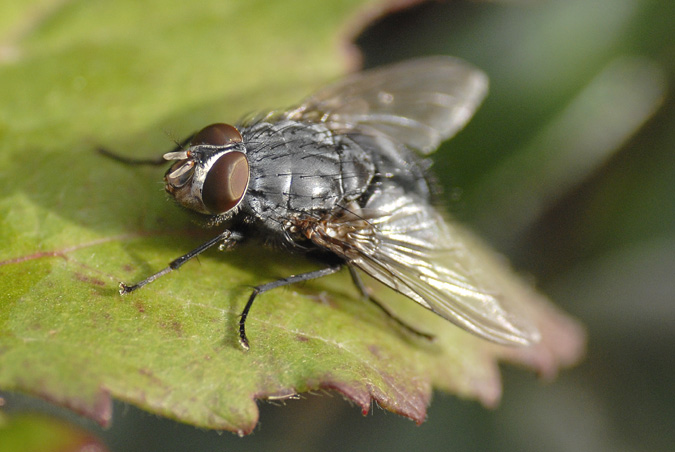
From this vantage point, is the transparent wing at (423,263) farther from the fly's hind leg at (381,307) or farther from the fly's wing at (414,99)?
the fly's wing at (414,99)

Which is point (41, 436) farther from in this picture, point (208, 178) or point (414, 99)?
point (414, 99)

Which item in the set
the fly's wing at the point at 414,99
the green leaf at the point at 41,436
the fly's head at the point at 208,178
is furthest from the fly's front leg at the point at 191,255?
the fly's wing at the point at 414,99

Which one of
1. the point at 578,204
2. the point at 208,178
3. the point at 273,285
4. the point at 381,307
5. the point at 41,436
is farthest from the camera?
the point at 578,204

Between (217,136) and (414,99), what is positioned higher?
(217,136)

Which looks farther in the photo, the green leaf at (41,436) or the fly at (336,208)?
the fly at (336,208)

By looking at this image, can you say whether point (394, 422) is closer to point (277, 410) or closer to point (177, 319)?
point (277, 410)

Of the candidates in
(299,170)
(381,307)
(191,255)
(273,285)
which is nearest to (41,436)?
(191,255)

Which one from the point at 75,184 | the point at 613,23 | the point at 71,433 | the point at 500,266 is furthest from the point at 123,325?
Result: the point at 613,23
